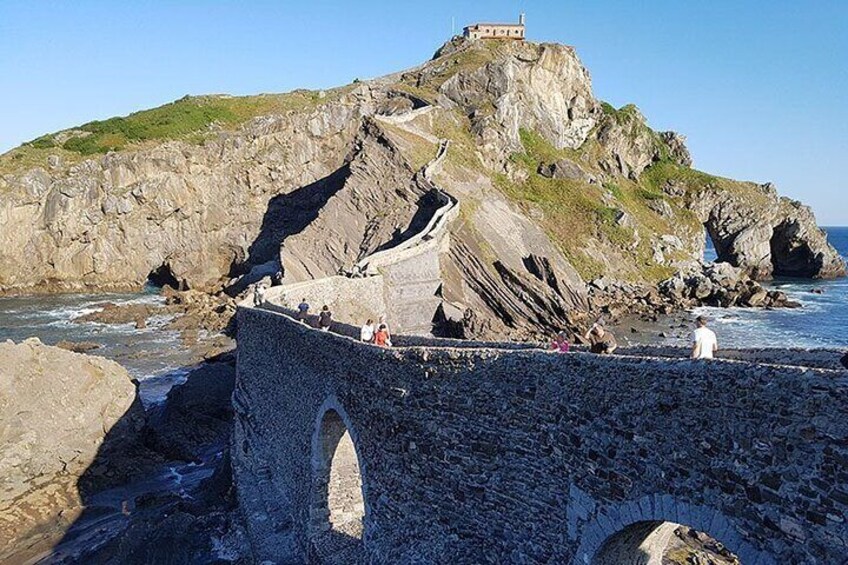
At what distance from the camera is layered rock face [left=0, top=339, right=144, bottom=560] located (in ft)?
68.4

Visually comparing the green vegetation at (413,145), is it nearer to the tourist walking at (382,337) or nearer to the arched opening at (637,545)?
the tourist walking at (382,337)

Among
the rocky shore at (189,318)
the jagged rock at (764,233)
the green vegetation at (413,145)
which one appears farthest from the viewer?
the jagged rock at (764,233)

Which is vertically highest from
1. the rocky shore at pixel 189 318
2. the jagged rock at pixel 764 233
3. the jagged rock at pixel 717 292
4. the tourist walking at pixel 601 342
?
the jagged rock at pixel 764 233

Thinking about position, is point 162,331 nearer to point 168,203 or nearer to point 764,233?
point 168,203

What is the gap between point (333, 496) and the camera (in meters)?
14.8

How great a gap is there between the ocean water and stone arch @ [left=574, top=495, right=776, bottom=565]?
33196 millimetres

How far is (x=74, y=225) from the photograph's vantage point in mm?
64938

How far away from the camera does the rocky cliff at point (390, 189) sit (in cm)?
5356

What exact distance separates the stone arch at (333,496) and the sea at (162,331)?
787 inches

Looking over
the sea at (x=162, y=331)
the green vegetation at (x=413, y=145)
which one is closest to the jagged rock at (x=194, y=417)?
the sea at (x=162, y=331)

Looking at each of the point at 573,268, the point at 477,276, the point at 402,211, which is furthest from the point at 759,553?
the point at 573,268

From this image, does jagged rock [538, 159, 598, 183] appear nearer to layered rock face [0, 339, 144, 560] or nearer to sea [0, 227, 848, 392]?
sea [0, 227, 848, 392]

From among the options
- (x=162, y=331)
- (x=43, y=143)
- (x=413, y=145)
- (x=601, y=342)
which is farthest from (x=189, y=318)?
(x=601, y=342)

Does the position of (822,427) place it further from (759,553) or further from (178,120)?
(178,120)
